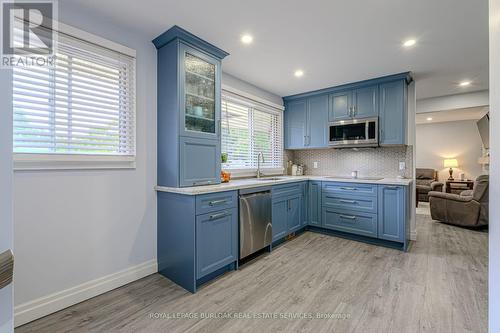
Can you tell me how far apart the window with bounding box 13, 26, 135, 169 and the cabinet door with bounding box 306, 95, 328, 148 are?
3.04 meters

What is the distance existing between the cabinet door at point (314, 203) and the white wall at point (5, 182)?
3775 millimetres

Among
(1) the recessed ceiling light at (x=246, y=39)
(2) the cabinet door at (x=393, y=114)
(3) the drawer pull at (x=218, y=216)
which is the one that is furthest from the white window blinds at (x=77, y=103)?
(2) the cabinet door at (x=393, y=114)

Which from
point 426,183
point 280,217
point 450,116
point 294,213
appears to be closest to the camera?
point 280,217

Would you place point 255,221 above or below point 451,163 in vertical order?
below

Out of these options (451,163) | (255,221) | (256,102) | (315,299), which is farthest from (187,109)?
(451,163)

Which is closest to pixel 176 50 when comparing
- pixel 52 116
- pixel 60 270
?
pixel 52 116

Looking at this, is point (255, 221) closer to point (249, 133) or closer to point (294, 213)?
point (294, 213)

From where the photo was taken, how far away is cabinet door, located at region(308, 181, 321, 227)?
12.9ft

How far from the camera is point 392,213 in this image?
3.25 metres

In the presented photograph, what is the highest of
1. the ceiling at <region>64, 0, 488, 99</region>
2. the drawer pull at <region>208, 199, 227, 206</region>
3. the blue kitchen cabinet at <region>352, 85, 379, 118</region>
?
the ceiling at <region>64, 0, 488, 99</region>

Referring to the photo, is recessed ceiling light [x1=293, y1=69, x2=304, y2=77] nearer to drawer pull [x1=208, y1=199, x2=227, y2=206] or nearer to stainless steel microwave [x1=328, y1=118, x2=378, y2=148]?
stainless steel microwave [x1=328, y1=118, x2=378, y2=148]

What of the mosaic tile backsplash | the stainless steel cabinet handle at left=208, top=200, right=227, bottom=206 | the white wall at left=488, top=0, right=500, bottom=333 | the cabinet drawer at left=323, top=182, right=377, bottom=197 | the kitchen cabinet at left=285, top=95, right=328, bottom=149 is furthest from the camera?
the kitchen cabinet at left=285, top=95, right=328, bottom=149

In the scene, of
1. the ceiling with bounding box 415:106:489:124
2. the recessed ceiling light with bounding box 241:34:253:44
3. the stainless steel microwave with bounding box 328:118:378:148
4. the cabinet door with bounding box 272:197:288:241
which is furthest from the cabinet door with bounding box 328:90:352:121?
the ceiling with bounding box 415:106:489:124

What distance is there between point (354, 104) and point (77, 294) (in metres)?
4.25
